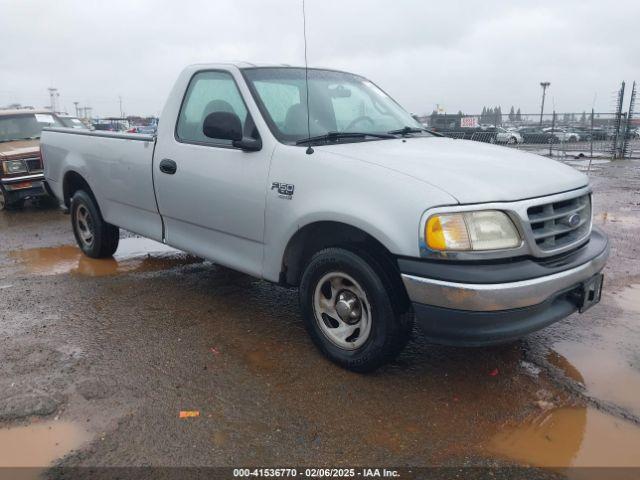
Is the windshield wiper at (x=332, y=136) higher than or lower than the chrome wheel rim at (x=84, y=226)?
higher

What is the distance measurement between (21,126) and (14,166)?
1614mm

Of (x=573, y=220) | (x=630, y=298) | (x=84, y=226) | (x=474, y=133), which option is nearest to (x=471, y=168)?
(x=573, y=220)

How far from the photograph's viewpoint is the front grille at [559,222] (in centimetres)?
296

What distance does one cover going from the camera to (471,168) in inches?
124

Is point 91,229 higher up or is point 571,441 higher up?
point 91,229

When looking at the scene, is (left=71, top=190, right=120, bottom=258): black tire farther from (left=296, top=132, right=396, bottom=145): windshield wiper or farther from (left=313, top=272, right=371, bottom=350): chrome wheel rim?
(left=313, top=272, right=371, bottom=350): chrome wheel rim

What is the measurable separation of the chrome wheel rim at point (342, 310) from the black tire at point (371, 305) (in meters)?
0.02

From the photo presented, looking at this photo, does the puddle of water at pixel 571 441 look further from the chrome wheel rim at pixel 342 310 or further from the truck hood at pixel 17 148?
the truck hood at pixel 17 148

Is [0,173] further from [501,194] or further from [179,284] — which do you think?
[501,194]

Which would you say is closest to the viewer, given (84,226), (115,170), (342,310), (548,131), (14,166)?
(342,310)

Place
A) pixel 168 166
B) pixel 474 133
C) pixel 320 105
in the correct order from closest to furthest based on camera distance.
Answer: pixel 320 105 → pixel 168 166 → pixel 474 133

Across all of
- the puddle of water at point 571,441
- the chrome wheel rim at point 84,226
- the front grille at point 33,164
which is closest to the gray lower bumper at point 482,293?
the puddle of water at point 571,441

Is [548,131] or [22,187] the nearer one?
[22,187]

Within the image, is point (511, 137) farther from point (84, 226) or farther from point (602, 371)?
point (602, 371)
